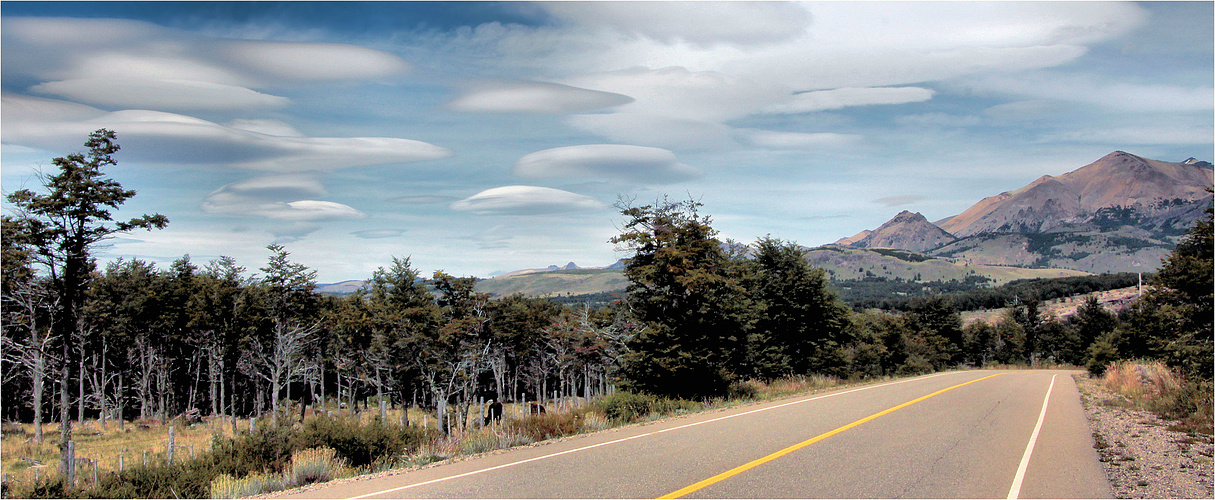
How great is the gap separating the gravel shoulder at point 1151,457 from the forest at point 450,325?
16.2ft

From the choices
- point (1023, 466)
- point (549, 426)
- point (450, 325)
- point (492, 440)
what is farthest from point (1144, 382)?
point (450, 325)

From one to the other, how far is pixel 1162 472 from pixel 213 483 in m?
15.2

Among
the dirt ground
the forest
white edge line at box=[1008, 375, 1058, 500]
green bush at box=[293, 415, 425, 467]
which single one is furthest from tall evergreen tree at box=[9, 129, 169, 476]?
the dirt ground

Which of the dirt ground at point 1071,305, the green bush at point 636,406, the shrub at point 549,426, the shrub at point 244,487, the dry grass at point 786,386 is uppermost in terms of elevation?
the shrub at point 244,487

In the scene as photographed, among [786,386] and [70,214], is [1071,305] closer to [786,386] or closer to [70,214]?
[786,386]

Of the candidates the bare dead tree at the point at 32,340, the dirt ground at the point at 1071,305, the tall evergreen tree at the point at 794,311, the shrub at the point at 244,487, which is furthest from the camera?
the dirt ground at the point at 1071,305

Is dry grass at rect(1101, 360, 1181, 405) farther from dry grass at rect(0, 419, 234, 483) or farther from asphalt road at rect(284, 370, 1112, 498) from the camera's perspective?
dry grass at rect(0, 419, 234, 483)

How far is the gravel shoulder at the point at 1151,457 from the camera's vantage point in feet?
26.3

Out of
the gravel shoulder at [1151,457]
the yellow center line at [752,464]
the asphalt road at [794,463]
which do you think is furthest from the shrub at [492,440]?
the gravel shoulder at [1151,457]

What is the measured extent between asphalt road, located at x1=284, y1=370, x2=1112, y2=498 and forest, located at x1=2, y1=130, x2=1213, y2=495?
5.85 metres

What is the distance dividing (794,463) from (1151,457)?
6218 mm

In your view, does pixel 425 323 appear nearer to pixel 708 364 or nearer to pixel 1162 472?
pixel 708 364

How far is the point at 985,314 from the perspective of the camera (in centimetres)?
15662

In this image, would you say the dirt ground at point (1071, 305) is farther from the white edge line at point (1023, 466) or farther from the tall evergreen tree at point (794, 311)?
the white edge line at point (1023, 466)
